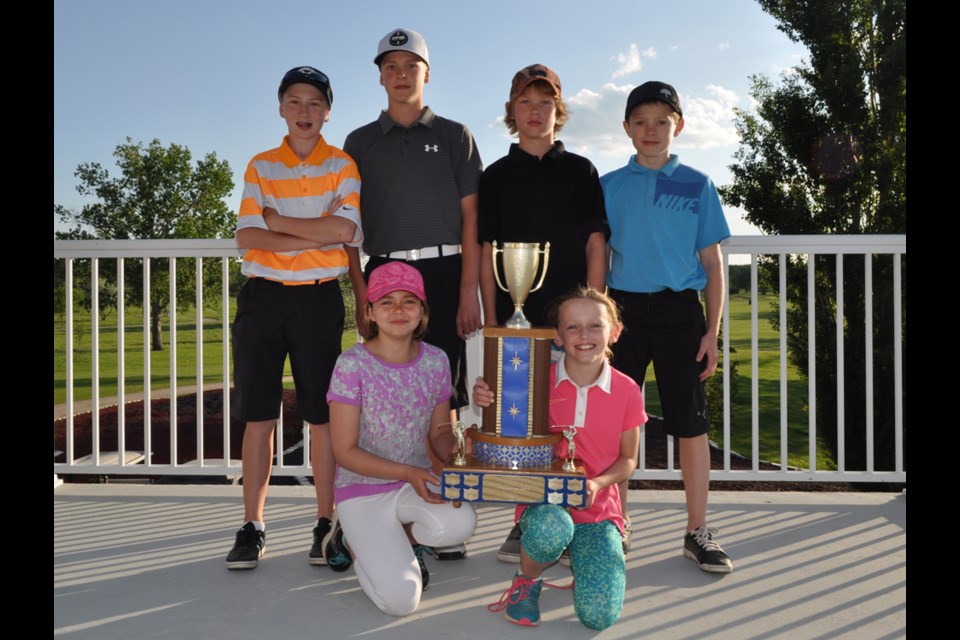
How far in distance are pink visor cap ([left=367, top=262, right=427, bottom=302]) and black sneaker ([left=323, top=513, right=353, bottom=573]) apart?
0.75 metres

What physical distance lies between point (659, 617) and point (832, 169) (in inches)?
317

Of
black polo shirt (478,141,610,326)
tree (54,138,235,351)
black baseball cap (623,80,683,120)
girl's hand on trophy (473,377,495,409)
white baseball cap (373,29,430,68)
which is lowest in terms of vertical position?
girl's hand on trophy (473,377,495,409)

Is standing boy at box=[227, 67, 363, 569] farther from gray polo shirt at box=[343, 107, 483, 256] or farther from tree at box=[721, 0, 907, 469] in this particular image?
tree at box=[721, 0, 907, 469]

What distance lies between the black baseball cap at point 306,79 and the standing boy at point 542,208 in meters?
0.62

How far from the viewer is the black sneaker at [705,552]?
7.32 feet

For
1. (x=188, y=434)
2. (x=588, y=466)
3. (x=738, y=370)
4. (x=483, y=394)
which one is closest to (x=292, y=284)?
(x=483, y=394)

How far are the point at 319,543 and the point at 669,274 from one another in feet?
4.70

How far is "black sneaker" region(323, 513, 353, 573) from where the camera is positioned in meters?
2.24

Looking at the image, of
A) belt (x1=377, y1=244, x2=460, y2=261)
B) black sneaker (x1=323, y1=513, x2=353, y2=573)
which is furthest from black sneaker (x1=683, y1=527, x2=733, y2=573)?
belt (x1=377, y1=244, x2=460, y2=261)

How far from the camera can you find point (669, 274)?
91.4 inches

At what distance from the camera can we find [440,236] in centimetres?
241

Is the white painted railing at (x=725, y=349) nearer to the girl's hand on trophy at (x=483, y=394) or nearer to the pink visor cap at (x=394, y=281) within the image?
the pink visor cap at (x=394, y=281)
